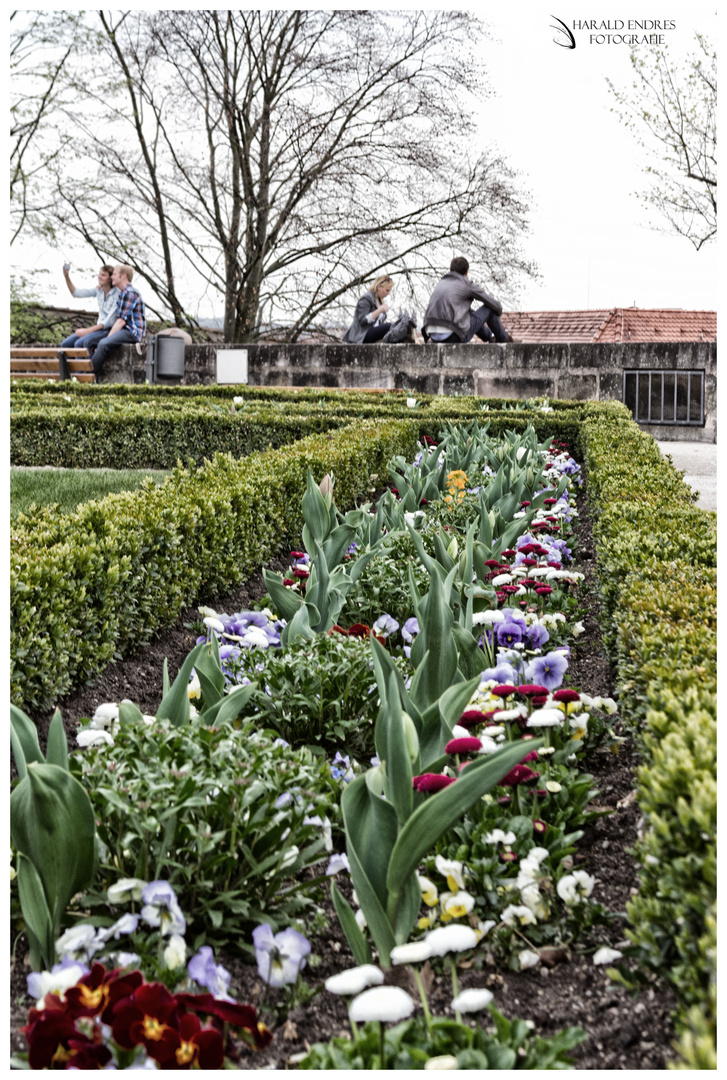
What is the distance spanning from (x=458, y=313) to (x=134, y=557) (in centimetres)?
1142

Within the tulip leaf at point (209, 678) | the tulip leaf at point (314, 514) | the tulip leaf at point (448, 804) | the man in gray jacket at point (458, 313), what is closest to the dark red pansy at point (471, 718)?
the tulip leaf at point (448, 804)

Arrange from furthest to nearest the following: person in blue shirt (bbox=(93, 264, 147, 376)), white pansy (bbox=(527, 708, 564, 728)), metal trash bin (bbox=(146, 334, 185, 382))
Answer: metal trash bin (bbox=(146, 334, 185, 382)) < person in blue shirt (bbox=(93, 264, 147, 376)) < white pansy (bbox=(527, 708, 564, 728))

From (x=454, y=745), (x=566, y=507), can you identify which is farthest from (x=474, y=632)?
(x=566, y=507)

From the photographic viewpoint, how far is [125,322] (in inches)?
585

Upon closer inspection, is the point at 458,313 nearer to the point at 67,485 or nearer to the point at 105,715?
the point at 67,485

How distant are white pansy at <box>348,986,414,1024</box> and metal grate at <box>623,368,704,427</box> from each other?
13.4 metres

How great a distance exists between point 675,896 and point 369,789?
54 cm

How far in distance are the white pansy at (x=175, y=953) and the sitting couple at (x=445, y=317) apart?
12.7m

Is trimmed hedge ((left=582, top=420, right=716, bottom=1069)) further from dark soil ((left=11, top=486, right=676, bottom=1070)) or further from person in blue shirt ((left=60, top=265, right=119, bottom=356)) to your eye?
person in blue shirt ((left=60, top=265, right=119, bottom=356))

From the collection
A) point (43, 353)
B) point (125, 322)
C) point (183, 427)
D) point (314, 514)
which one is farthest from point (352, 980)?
point (43, 353)

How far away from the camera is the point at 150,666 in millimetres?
3680

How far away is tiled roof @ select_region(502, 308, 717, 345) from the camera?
28297 millimetres

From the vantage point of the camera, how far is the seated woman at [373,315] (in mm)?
14875

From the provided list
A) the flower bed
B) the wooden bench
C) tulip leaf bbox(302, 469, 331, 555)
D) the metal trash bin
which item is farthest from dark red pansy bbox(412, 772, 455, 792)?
the wooden bench
